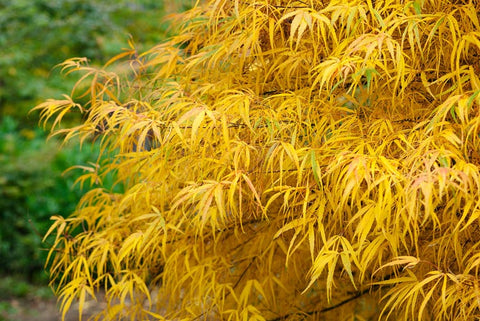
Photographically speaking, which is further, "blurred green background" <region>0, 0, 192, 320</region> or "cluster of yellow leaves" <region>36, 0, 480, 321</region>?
"blurred green background" <region>0, 0, 192, 320</region>

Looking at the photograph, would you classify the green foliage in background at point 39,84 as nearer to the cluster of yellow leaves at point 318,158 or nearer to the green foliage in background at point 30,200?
the green foliage in background at point 30,200

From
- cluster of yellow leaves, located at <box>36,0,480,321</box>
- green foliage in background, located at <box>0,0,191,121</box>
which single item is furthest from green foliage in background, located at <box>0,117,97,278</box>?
cluster of yellow leaves, located at <box>36,0,480,321</box>

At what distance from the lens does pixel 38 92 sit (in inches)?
202

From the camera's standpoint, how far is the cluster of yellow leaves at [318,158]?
1.38 m

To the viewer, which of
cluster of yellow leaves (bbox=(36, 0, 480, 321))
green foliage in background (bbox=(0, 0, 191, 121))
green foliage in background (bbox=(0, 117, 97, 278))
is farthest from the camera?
green foliage in background (bbox=(0, 0, 191, 121))

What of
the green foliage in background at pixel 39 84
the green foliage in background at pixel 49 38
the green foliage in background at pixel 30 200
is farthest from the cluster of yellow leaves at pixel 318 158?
the green foliage in background at pixel 49 38

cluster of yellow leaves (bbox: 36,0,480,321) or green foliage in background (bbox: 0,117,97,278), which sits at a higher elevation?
cluster of yellow leaves (bbox: 36,0,480,321)

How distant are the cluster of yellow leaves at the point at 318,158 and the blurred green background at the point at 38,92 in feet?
5.44

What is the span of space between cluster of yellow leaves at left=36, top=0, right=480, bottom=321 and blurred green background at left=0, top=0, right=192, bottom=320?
1.66 meters

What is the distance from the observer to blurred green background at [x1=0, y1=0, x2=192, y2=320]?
3.84 m

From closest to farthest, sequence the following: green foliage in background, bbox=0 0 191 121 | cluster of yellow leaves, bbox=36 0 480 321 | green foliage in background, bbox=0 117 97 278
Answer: cluster of yellow leaves, bbox=36 0 480 321, green foliage in background, bbox=0 117 97 278, green foliage in background, bbox=0 0 191 121

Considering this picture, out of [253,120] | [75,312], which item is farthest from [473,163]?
[75,312]

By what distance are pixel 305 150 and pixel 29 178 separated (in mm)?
2875

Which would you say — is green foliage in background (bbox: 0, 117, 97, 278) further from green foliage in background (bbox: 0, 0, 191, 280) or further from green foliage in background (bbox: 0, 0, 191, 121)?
green foliage in background (bbox: 0, 0, 191, 121)
